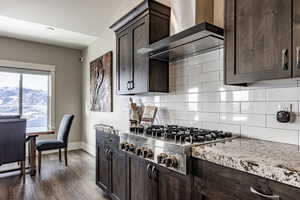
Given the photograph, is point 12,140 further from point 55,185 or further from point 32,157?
point 55,185

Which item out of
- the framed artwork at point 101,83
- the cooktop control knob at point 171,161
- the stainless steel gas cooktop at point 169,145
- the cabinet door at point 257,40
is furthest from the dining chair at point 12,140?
the cabinet door at point 257,40

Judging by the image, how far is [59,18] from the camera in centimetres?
339

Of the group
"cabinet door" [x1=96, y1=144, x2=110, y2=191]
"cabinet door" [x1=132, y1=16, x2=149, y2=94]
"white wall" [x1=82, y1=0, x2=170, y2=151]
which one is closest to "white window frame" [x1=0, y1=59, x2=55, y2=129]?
"white wall" [x1=82, y1=0, x2=170, y2=151]

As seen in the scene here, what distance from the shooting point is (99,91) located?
4.32 metres

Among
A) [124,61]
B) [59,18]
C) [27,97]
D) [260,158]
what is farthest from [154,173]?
[27,97]

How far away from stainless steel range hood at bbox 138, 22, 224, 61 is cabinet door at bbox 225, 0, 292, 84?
0.50ft

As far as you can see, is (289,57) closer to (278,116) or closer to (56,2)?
(278,116)

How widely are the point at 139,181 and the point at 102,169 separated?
37.5 inches

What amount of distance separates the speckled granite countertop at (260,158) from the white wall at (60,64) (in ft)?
15.5

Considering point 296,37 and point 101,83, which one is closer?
point 296,37

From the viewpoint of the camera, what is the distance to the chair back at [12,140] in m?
2.94

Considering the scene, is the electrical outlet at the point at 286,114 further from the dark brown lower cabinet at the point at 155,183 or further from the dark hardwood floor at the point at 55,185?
the dark hardwood floor at the point at 55,185

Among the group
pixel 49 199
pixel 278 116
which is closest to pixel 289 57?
pixel 278 116

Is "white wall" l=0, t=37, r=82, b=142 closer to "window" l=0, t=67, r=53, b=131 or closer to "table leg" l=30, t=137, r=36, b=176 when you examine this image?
"window" l=0, t=67, r=53, b=131
